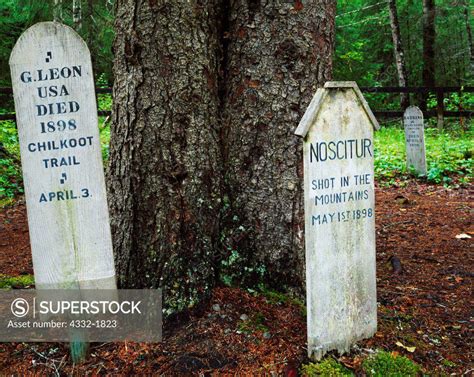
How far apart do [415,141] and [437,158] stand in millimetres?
1274

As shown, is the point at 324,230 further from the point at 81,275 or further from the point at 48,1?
the point at 48,1

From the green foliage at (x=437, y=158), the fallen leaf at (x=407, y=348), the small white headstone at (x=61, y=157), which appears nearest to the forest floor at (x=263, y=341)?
the fallen leaf at (x=407, y=348)

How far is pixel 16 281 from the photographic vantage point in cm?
403

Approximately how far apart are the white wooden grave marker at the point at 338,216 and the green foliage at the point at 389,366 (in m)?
0.16

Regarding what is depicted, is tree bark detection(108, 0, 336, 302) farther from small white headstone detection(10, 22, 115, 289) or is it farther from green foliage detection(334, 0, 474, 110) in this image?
green foliage detection(334, 0, 474, 110)

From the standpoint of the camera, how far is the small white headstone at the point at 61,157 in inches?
105

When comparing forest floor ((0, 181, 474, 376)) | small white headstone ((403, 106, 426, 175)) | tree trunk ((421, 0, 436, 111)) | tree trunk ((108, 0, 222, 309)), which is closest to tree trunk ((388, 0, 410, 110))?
tree trunk ((421, 0, 436, 111))

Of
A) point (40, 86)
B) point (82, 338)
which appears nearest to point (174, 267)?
point (82, 338)

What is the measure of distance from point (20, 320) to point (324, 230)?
2103 millimetres

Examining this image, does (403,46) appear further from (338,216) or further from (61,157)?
(61,157)

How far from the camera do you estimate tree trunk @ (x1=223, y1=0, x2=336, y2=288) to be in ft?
10.0

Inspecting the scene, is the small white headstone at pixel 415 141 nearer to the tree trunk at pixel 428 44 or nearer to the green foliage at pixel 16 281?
the tree trunk at pixel 428 44

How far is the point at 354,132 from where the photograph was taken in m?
2.70

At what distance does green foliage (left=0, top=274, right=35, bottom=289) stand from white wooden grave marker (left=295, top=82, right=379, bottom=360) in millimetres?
2529
